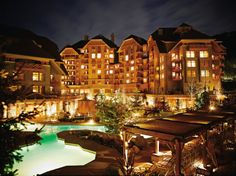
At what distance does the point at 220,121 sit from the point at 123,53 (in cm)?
4325

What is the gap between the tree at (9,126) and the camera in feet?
20.7

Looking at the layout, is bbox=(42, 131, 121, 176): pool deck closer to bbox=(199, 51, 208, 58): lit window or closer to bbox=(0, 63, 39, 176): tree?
bbox=(0, 63, 39, 176): tree

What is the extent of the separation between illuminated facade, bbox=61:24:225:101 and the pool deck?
25.8 m

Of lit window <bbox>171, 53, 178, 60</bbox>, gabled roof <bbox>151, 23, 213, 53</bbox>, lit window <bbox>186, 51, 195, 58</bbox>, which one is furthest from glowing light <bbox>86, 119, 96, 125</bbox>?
lit window <bbox>186, 51, 195, 58</bbox>

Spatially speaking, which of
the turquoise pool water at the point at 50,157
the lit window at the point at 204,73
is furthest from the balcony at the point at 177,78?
the turquoise pool water at the point at 50,157

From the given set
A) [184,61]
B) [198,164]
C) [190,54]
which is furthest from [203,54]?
[198,164]

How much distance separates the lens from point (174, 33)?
4419cm

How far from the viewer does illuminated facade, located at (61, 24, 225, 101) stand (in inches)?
1528

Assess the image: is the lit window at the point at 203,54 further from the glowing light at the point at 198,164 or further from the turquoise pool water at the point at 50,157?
the turquoise pool water at the point at 50,157

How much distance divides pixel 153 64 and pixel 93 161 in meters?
36.5

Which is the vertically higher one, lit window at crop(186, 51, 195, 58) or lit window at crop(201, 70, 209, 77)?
lit window at crop(186, 51, 195, 58)

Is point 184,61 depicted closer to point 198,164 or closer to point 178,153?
point 198,164

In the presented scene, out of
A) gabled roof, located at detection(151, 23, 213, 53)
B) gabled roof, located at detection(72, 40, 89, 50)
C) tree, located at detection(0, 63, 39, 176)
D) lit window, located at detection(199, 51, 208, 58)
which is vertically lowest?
tree, located at detection(0, 63, 39, 176)

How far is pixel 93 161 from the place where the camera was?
11.6 m
